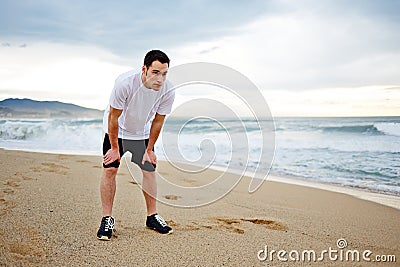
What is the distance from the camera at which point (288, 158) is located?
10.5 m

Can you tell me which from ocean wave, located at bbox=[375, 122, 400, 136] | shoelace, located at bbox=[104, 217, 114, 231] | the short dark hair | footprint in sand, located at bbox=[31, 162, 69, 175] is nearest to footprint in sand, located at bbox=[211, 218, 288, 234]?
shoelace, located at bbox=[104, 217, 114, 231]

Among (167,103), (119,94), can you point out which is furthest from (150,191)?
(119,94)

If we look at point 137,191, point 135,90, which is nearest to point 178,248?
point 135,90

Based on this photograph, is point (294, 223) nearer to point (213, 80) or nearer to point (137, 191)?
point (213, 80)

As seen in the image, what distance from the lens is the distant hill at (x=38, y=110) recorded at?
21.9 metres

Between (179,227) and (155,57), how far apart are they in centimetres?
152

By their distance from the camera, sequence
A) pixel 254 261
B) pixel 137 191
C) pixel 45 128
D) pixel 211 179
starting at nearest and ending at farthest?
pixel 254 261 → pixel 137 191 → pixel 211 179 → pixel 45 128

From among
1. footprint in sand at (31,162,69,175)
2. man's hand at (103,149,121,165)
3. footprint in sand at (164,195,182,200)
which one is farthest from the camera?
footprint in sand at (31,162,69,175)

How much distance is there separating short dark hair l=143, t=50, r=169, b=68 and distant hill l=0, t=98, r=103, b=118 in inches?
814

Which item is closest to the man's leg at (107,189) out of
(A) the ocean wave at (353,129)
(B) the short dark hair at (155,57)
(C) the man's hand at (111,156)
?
(C) the man's hand at (111,156)

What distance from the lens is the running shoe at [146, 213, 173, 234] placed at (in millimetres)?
3023

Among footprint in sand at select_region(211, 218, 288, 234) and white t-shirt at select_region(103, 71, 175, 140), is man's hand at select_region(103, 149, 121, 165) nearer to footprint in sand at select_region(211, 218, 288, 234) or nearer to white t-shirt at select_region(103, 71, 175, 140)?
white t-shirt at select_region(103, 71, 175, 140)

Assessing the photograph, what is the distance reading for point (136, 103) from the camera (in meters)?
2.90

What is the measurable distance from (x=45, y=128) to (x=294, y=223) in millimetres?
16243
